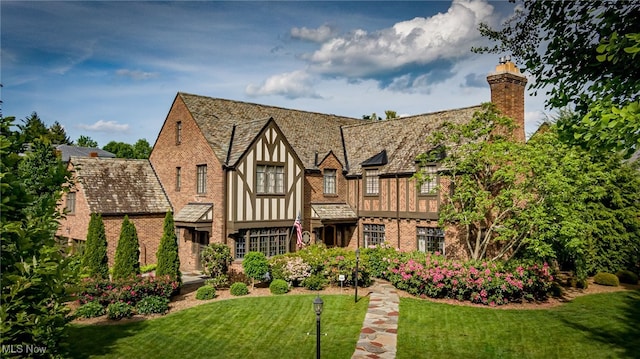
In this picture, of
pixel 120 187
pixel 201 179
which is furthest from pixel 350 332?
pixel 120 187

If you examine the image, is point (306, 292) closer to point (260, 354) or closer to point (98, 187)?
point (260, 354)

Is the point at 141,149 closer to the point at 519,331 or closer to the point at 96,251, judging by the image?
the point at 96,251

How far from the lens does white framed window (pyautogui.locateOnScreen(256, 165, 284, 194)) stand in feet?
79.3

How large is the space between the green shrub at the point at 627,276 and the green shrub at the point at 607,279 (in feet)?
3.11

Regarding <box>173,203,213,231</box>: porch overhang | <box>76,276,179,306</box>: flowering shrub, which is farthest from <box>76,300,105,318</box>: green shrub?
<box>173,203,213,231</box>: porch overhang

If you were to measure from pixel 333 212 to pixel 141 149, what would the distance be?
69.9 meters

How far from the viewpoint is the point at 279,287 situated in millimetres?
19734

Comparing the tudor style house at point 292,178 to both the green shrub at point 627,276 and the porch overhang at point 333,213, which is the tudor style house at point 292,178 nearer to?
the porch overhang at point 333,213

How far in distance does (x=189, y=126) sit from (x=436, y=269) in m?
15.5

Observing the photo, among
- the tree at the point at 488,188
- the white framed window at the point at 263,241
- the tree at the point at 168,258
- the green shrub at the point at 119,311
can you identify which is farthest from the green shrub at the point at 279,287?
the tree at the point at 488,188

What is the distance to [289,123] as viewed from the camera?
98.1 ft

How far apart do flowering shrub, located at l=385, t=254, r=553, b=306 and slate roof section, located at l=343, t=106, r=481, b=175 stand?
6.93m

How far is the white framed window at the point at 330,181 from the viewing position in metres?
28.2

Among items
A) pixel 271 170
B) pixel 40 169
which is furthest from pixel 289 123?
pixel 40 169
